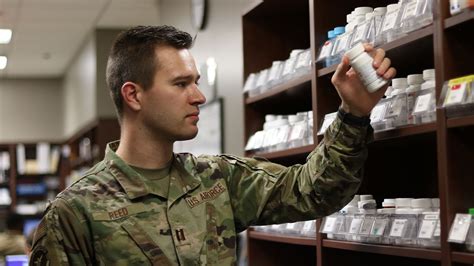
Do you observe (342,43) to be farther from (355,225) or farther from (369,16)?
(355,225)

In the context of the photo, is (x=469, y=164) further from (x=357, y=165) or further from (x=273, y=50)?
(x=273, y=50)

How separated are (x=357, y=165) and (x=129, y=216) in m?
0.64

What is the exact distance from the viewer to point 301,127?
296cm

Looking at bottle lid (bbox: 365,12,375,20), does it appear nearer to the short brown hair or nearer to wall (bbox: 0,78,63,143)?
the short brown hair

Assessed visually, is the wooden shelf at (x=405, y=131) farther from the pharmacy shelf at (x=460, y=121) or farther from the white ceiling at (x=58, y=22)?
the white ceiling at (x=58, y=22)

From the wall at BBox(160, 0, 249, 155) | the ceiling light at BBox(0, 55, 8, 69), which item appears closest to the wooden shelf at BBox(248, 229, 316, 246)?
the wall at BBox(160, 0, 249, 155)

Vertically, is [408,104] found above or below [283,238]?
above

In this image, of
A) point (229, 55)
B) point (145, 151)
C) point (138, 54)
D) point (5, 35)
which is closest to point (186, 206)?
point (145, 151)

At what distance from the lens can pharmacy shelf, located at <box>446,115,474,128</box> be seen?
6.25ft

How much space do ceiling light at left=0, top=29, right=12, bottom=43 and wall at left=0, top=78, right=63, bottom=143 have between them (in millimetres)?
2839

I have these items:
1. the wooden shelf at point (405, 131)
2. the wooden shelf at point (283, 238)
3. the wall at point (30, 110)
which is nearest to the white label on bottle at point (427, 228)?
the wooden shelf at point (405, 131)

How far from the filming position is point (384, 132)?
2.34 metres

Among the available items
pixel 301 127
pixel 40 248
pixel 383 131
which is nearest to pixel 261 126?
pixel 301 127

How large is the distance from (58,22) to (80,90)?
1.77 metres
